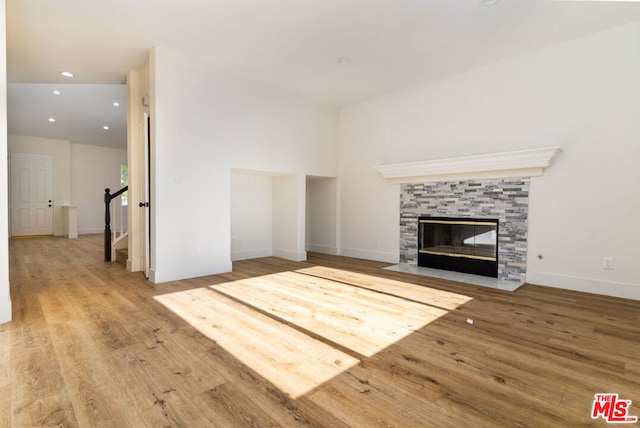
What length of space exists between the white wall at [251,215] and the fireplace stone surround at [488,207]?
8.60 ft

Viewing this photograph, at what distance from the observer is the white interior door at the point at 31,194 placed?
870 centimetres

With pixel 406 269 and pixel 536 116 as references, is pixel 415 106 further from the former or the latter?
pixel 406 269

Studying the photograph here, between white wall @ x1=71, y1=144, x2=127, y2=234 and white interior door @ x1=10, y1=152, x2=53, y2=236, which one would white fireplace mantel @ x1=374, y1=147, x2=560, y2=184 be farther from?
white interior door @ x1=10, y1=152, x2=53, y2=236

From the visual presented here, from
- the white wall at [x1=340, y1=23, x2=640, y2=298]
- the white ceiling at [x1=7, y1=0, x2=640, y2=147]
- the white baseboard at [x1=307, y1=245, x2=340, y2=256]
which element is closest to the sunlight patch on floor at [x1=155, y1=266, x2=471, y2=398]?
the white wall at [x1=340, y1=23, x2=640, y2=298]

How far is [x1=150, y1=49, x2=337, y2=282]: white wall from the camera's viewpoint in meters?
3.93

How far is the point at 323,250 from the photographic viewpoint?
6.50 metres

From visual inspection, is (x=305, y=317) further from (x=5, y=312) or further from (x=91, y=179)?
(x=91, y=179)

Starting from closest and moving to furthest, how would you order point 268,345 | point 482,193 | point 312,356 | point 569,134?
1. point 312,356
2. point 268,345
3. point 569,134
4. point 482,193

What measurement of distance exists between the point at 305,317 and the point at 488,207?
3.08 m

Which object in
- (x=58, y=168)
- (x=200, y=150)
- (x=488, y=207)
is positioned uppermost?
(x=58, y=168)

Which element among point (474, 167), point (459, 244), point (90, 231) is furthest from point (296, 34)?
point (90, 231)

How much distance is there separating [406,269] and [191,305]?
3.13 meters

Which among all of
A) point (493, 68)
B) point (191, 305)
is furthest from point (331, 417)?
point (493, 68)

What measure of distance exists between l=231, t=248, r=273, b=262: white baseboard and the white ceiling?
2936 mm
